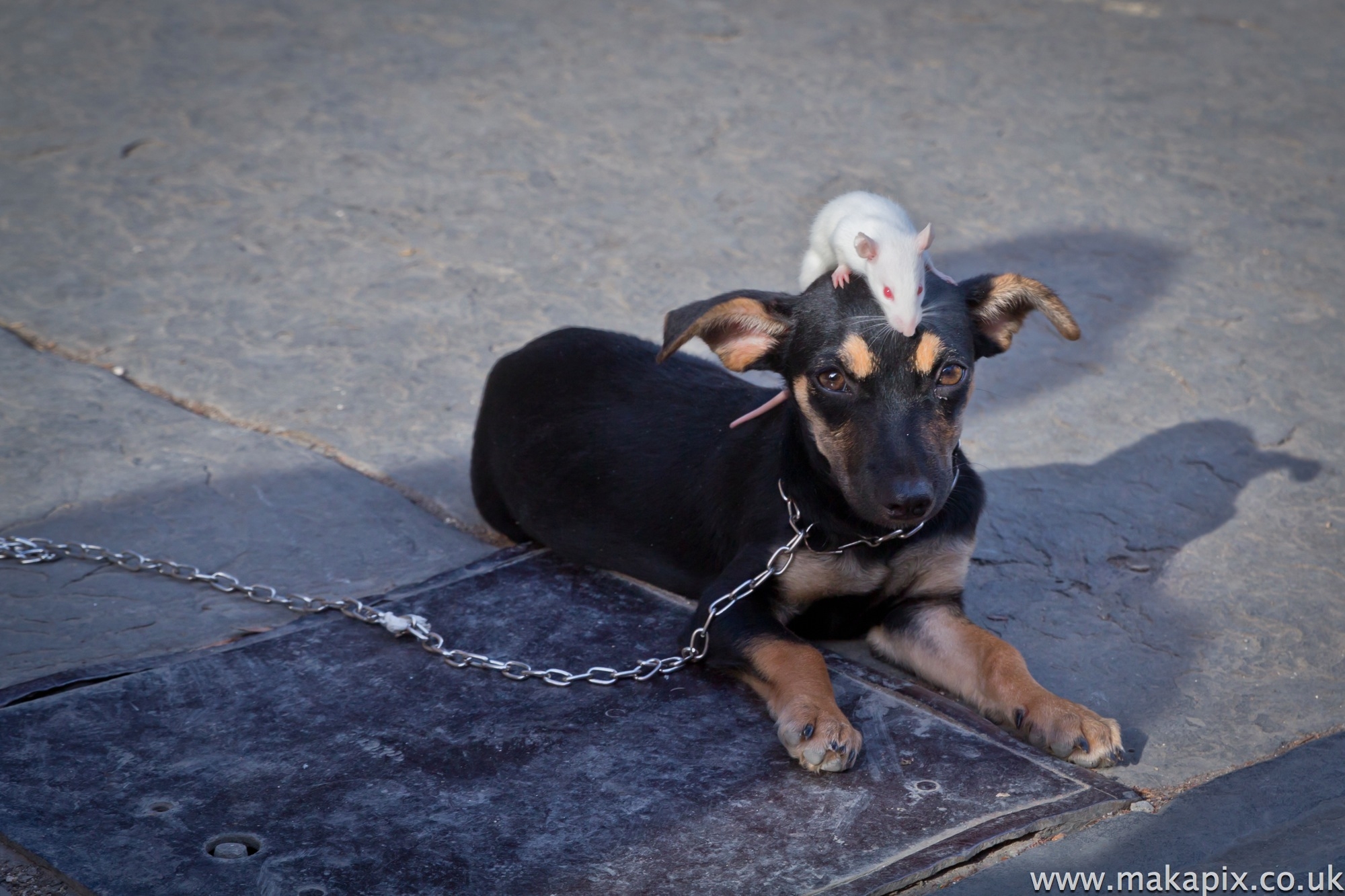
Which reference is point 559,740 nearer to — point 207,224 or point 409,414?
point 409,414

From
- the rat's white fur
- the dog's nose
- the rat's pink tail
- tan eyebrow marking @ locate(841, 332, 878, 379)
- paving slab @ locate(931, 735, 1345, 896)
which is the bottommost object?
paving slab @ locate(931, 735, 1345, 896)

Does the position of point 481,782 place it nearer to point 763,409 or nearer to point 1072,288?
point 763,409

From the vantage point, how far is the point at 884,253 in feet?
10.4

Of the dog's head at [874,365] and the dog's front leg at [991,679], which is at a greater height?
the dog's head at [874,365]

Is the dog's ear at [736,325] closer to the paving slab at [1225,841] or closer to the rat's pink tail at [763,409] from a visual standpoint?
the rat's pink tail at [763,409]

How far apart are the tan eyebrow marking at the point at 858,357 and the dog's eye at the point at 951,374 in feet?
0.59

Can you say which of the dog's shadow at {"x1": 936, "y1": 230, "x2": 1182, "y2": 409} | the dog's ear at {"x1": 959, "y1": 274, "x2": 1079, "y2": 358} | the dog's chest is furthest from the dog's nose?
the dog's shadow at {"x1": 936, "y1": 230, "x2": 1182, "y2": 409}

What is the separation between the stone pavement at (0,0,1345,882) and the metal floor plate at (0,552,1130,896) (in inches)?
14.2

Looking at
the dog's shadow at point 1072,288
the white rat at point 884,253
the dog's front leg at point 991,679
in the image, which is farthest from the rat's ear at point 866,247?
the dog's shadow at point 1072,288

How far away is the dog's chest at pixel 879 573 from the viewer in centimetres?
355

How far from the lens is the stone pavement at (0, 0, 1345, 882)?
4059 mm

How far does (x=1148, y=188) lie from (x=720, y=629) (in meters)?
5.20

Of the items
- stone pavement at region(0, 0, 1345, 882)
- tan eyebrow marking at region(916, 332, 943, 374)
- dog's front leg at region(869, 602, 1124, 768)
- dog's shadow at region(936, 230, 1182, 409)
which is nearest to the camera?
dog's front leg at region(869, 602, 1124, 768)

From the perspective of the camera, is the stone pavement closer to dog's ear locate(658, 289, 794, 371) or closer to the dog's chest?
the dog's chest
